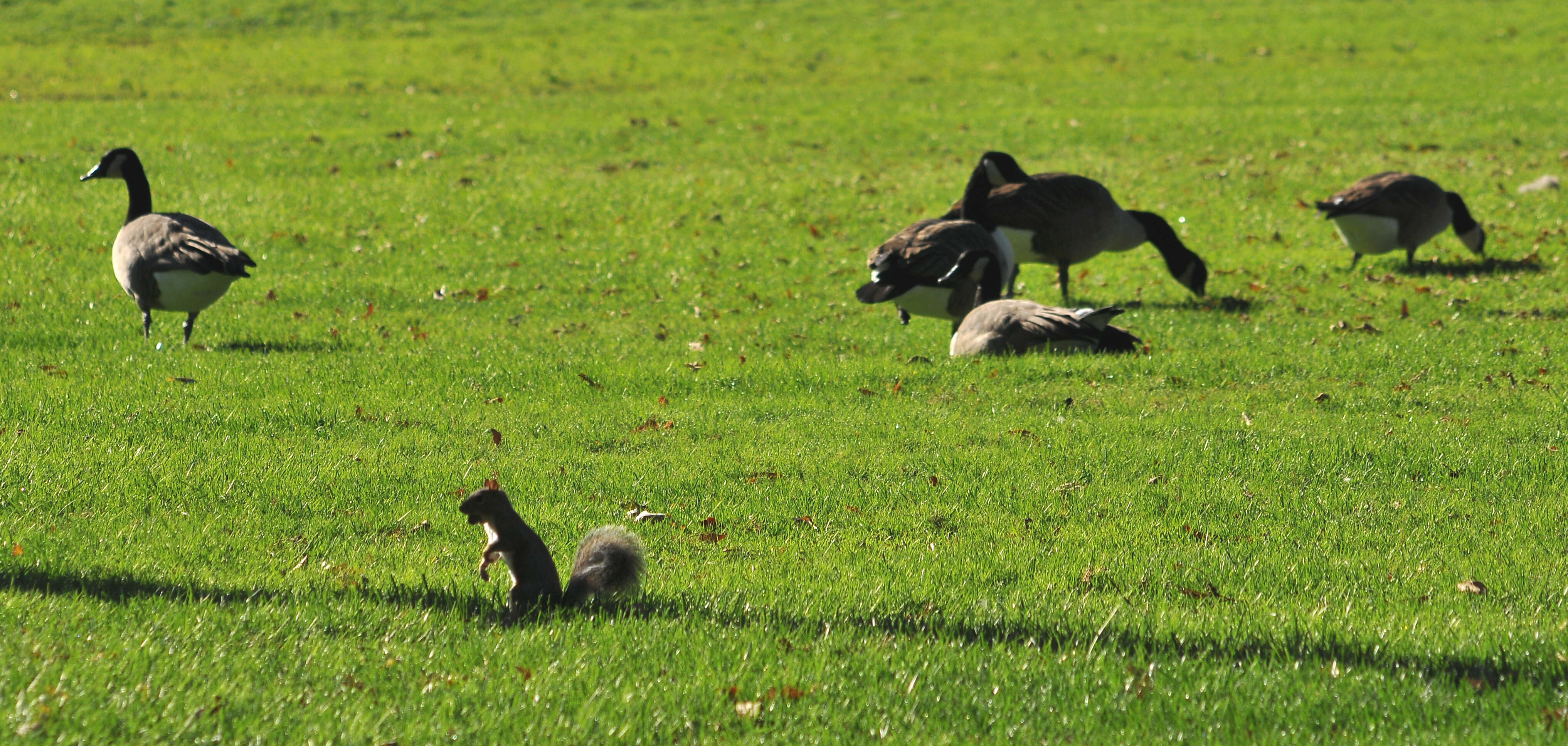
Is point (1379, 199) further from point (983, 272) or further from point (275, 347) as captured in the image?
point (275, 347)

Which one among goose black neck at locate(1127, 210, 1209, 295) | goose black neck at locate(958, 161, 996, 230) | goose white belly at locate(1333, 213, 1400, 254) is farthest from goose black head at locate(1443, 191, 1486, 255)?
goose black neck at locate(958, 161, 996, 230)

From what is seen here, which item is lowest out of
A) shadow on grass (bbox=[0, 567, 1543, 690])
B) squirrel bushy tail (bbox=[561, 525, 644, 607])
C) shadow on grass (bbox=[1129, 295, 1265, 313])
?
shadow on grass (bbox=[1129, 295, 1265, 313])

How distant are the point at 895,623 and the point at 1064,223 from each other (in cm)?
989

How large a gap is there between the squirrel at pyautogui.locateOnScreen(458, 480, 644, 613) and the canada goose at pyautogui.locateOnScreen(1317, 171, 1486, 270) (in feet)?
41.9

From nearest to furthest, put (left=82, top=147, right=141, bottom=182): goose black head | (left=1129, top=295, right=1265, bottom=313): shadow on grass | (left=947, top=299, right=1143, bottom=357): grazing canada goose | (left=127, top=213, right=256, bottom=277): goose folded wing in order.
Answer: (left=127, top=213, right=256, bottom=277): goose folded wing
(left=947, top=299, right=1143, bottom=357): grazing canada goose
(left=82, top=147, right=141, bottom=182): goose black head
(left=1129, top=295, right=1265, bottom=313): shadow on grass

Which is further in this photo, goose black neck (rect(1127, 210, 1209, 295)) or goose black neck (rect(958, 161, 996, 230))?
goose black neck (rect(1127, 210, 1209, 295))

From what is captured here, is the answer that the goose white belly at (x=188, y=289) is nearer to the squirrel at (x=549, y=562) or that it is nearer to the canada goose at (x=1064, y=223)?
the squirrel at (x=549, y=562)

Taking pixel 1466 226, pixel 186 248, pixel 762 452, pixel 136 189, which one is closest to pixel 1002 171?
pixel 1466 226

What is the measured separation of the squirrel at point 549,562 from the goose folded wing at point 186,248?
7042 mm

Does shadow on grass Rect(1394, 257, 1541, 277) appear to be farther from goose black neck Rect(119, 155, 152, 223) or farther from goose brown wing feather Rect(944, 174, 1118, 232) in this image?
goose black neck Rect(119, 155, 152, 223)

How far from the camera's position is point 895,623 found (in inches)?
215

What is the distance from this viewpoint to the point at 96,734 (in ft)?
13.0

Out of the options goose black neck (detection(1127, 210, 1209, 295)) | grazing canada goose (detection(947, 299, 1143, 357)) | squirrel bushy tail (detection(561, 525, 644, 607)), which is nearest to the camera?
squirrel bushy tail (detection(561, 525, 644, 607))

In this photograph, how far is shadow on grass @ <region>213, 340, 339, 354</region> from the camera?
1190 cm
